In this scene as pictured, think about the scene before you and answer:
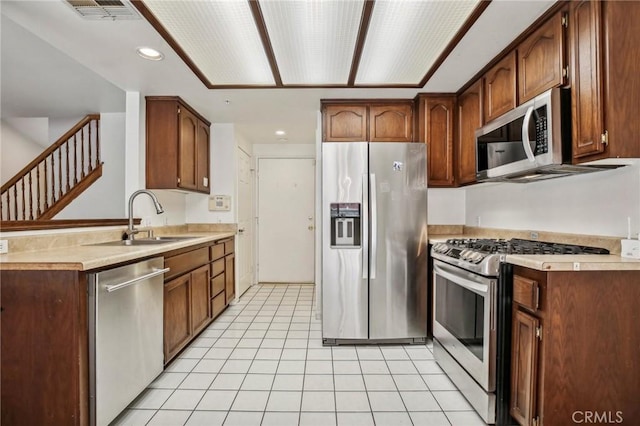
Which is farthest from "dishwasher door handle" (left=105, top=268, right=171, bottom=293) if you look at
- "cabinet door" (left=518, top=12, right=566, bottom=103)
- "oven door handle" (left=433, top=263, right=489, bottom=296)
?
"cabinet door" (left=518, top=12, right=566, bottom=103)

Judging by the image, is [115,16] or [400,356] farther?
[400,356]

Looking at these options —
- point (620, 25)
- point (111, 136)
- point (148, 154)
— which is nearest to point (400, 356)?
point (620, 25)

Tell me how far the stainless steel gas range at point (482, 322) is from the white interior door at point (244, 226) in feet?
9.10

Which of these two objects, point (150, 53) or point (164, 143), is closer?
point (150, 53)

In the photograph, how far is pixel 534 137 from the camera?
1.74m

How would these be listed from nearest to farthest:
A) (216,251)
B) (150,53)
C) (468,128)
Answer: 1. (150,53)
2. (468,128)
3. (216,251)

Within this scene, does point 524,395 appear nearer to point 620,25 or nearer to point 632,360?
point 632,360

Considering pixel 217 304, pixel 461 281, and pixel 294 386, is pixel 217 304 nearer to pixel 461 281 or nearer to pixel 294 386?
pixel 294 386

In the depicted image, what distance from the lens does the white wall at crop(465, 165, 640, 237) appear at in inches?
63.0

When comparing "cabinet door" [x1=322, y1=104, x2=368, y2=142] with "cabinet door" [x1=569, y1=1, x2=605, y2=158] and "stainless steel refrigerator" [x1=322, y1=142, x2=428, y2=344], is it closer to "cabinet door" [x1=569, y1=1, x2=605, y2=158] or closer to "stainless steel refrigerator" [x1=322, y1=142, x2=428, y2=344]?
"stainless steel refrigerator" [x1=322, y1=142, x2=428, y2=344]

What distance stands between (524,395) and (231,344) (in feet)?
7.05

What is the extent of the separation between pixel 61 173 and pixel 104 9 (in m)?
2.06

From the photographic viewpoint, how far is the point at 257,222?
497 centimetres

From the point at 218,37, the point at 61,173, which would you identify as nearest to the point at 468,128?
the point at 218,37
